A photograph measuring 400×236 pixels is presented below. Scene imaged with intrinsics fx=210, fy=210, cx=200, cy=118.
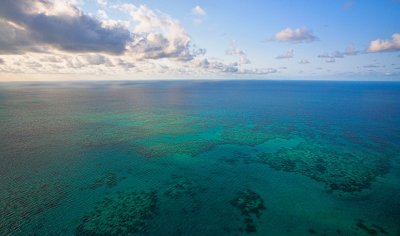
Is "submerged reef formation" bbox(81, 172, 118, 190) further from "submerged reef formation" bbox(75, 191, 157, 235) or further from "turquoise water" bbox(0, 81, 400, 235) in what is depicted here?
"submerged reef formation" bbox(75, 191, 157, 235)

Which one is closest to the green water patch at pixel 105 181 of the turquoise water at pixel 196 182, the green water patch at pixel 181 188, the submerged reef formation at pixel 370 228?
the turquoise water at pixel 196 182

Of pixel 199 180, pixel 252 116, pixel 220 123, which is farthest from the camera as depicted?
pixel 252 116

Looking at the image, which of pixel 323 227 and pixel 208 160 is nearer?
pixel 323 227

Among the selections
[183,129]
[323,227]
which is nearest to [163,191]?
[323,227]

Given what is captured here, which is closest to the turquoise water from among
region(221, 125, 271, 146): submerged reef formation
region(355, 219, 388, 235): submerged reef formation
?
region(355, 219, 388, 235): submerged reef formation

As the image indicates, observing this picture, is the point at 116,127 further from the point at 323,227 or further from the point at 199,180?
the point at 323,227

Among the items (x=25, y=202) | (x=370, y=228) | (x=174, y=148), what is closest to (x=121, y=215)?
(x=25, y=202)
